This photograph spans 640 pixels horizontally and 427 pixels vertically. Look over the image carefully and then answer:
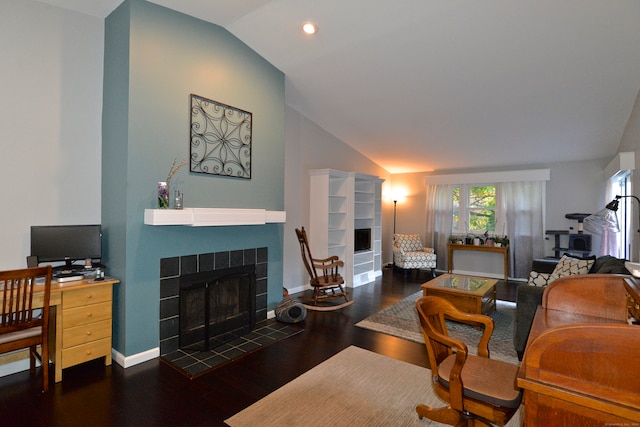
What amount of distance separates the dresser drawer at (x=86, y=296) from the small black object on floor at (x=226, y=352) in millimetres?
776

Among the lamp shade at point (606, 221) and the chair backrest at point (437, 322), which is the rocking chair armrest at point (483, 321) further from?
the lamp shade at point (606, 221)

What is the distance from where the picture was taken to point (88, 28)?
3.05 metres

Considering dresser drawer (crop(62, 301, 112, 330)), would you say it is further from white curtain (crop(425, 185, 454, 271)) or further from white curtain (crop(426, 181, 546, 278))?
white curtain (crop(426, 181, 546, 278))

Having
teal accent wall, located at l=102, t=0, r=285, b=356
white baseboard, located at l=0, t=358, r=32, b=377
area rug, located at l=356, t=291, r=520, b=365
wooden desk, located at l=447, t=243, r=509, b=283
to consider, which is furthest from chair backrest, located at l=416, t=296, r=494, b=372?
wooden desk, located at l=447, t=243, r=509, b=283

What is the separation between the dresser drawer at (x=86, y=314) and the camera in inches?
101

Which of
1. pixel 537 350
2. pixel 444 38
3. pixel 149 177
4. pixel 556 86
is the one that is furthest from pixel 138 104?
pixel 556 86

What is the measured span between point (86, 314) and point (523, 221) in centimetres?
692

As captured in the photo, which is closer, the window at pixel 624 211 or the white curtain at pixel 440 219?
the window at pixel 624 211

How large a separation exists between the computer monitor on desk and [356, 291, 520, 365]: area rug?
293 cm

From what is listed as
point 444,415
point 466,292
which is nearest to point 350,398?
point 444,415

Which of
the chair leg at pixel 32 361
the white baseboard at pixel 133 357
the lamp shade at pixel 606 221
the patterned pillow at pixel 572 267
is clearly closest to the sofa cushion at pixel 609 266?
the patterned pillow at pixel 572 267

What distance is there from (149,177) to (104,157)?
1.98ft

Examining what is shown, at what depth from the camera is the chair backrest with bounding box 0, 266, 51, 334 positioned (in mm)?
2201

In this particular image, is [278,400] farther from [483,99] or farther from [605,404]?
[483,99]
